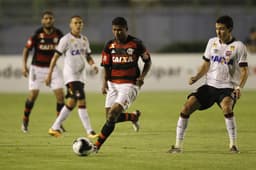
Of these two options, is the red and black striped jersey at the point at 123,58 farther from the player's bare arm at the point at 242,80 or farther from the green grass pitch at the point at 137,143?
the player's bare arm at the point at 242,80

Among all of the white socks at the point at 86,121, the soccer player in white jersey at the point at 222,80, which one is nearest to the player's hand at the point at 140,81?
the soccer player in white jersey at the point at 222,80

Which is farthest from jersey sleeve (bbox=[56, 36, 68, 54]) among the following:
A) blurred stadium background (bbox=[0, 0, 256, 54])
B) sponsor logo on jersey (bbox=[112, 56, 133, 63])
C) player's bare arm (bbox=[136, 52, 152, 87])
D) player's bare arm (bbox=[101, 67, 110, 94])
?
blurred stadium background (bbox=[0, 0, 256, 54])

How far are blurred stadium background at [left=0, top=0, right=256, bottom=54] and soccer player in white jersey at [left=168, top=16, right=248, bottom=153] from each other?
65.8 ft

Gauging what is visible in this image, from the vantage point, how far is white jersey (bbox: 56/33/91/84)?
15.9 metres

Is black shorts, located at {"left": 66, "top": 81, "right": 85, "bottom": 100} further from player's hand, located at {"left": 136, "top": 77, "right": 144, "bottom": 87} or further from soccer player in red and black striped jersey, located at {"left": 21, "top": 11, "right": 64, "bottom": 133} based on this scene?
player's hand, located at {"left": 136, "top": 77, "right": 144, "bottom": 87}

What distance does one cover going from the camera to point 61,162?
38.7ft

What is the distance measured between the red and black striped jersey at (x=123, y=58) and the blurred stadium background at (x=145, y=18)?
20.0 metres

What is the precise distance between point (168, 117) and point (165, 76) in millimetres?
9433

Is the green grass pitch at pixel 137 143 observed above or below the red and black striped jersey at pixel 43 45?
below

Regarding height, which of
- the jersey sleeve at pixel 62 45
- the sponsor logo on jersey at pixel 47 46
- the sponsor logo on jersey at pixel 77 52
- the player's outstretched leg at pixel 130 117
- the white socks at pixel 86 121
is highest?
the jersey sleeve at pixel 62 45

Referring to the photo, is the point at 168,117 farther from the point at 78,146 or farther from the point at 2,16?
the point at 2,16

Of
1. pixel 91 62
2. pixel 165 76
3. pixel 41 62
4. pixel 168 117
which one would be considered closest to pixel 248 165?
pixel 91 62

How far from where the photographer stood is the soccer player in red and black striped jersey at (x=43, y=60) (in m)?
16.8

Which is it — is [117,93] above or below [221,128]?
Result: above
